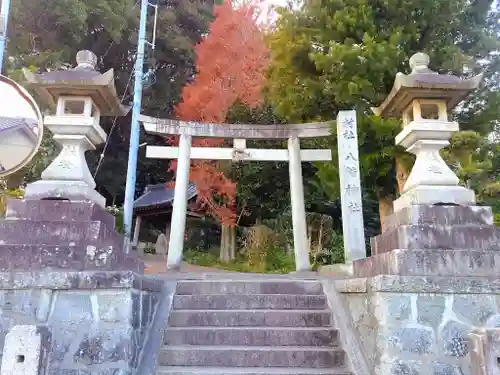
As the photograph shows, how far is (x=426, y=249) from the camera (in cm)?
396

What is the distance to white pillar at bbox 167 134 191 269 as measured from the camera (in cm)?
886

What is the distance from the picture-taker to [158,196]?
20.7 metres

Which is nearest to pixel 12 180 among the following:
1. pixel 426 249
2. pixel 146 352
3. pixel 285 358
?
pixel 146 352

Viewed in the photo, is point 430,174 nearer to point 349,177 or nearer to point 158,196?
point 349,177

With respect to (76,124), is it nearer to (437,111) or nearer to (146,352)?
(146,352)

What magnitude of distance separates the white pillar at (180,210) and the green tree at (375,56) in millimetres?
2544

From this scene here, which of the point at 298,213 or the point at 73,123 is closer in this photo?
the point at 73,123

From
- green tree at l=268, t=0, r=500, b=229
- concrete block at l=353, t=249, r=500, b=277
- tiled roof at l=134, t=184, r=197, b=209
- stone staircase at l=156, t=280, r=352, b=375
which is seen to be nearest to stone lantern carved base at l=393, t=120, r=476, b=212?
concrete block at l=353, t=249, r=500, b=277

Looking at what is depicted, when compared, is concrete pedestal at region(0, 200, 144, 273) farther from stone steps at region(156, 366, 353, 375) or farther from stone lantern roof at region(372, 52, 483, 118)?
stone lantern roof at region(372, 52, 483, 118)

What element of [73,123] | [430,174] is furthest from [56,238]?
[430,174]

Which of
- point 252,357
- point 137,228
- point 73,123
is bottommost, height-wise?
point 252,357

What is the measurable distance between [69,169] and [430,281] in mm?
3806

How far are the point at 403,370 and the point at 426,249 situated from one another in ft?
3.64

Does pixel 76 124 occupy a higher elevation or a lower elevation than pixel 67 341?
higher
